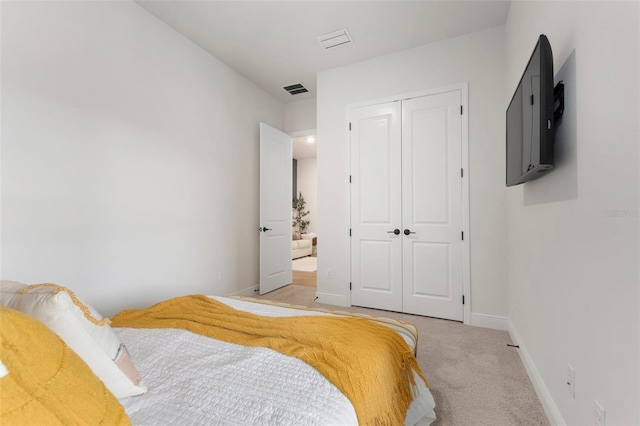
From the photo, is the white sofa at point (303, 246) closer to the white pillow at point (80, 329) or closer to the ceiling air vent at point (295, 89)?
the ceiling air vent at point (295, 89)

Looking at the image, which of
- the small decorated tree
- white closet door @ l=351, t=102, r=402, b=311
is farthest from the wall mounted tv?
the small decorated tree

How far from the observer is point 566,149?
1.33 metres

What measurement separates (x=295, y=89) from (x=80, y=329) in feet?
13.2

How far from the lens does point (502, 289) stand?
9.06 ft

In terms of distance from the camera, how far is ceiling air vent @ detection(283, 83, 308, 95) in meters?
4.07

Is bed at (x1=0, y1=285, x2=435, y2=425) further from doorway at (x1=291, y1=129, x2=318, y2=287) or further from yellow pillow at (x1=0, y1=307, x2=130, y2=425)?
doorway at (x1=291, y1=129, x2=318, y2=287)

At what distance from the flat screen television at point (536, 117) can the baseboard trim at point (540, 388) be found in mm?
1207

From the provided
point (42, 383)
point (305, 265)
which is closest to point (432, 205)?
point (42, 383)

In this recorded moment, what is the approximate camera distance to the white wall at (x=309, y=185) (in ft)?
29.4

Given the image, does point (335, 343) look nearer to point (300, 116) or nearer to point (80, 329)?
point (80, 329)

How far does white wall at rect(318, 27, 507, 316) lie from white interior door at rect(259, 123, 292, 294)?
82 cm

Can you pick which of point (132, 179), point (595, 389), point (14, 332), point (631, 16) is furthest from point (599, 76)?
point (132, 179)

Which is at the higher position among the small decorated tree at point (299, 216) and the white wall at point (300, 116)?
the white wall at point (300, 116)

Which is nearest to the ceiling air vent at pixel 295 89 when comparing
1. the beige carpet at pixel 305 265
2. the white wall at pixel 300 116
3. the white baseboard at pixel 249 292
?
the white wall at pixel 300 116
